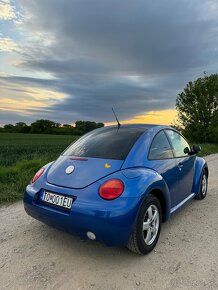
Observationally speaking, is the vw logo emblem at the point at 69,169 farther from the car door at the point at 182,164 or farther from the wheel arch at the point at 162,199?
the car door at the point at 182,164

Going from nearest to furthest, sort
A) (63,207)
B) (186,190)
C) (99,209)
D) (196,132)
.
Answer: (99,209) < (63,207) < (186,190) < (196,132)

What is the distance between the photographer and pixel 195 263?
314cm

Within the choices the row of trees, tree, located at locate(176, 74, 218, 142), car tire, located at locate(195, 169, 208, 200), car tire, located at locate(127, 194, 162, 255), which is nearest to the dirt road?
car tire, located at locate(127, 194, 162, 255)

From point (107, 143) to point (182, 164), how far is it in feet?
4.38

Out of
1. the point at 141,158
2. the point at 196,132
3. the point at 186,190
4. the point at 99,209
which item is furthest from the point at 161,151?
the point at 196,132

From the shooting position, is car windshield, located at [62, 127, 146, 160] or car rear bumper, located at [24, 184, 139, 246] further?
car windshield, located at [62, 127, 146, 160]

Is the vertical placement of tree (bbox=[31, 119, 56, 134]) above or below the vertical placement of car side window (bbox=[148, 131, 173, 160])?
above

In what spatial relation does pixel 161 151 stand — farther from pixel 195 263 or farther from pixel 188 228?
pixel 195 263

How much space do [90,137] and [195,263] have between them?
2.14 m

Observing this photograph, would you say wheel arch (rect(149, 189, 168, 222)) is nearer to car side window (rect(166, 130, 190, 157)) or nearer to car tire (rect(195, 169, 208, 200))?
car side window (rect(166, 130, 190, 157))

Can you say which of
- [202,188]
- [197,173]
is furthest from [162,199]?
[202,188]

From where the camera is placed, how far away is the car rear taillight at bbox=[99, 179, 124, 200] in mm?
2990

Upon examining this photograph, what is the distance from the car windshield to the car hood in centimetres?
13

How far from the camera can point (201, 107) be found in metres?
23.7
